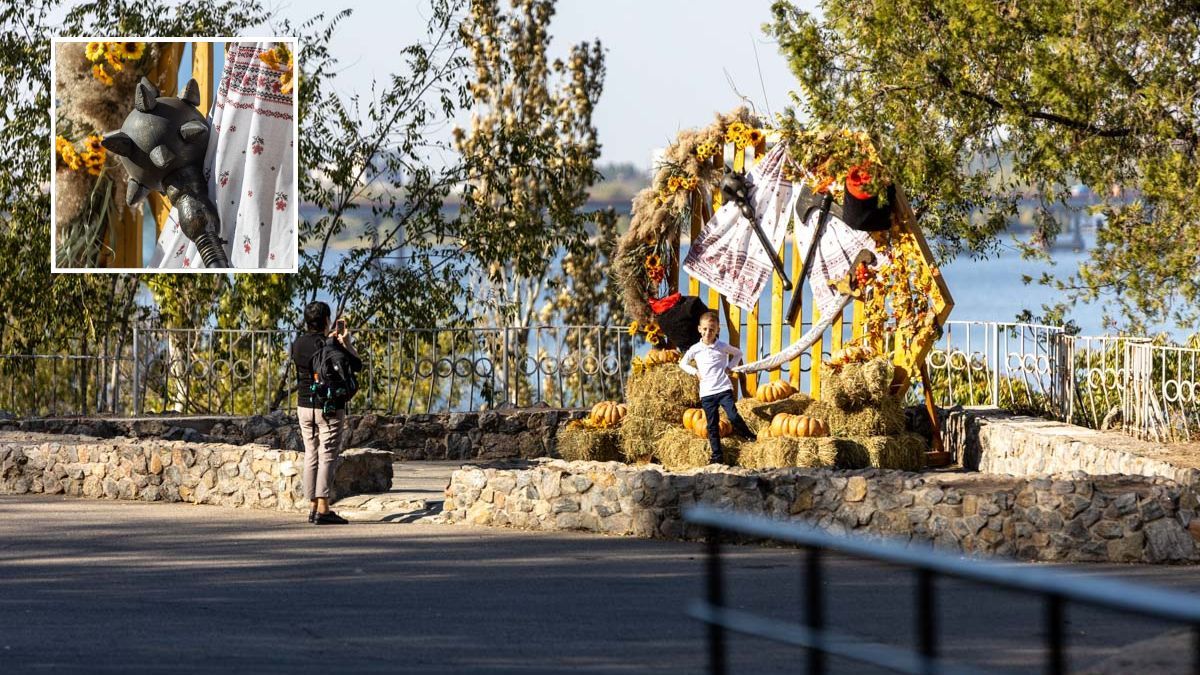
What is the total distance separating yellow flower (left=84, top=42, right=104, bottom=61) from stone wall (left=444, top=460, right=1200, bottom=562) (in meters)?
10.0

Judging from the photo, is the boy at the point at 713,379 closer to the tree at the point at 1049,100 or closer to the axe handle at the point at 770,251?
the axe handle at the point at 770,251

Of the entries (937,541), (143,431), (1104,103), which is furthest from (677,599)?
(143,431)

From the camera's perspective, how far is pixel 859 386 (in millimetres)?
17203

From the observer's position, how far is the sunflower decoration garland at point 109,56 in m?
21.6

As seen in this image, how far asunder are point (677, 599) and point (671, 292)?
342 inches

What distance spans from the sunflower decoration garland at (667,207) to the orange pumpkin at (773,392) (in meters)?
1.42

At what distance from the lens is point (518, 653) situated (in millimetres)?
8891

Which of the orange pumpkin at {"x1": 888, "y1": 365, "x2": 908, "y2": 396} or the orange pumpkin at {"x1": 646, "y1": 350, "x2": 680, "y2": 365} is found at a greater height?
the orange pumpkin at {"x1": 646, "y1": 350, "x2": 680, "y2": 365}

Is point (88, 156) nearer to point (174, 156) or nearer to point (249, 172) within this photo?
point (174, 156)

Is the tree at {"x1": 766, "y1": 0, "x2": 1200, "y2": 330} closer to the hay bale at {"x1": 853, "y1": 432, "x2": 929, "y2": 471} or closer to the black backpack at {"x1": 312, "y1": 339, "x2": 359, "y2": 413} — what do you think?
the hay bale at {"x1": 853, "y1": 432, "x2": 929, "y2": 471}

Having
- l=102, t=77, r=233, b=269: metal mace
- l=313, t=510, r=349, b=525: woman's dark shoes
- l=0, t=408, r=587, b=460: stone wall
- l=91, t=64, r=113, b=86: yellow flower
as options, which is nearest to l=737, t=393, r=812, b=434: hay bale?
l=0, t=408, r=587, b=460: stone wall

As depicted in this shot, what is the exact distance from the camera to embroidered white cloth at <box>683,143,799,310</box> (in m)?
18.3

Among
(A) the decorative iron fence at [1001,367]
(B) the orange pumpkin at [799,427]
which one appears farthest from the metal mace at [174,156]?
(A) the decorative iron fence at [1001,367]

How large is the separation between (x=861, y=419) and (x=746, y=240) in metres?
2.53
